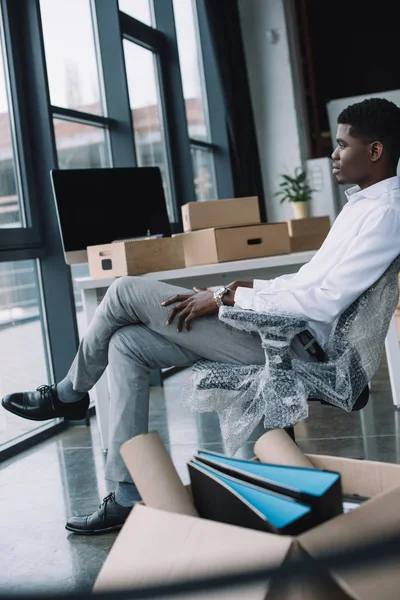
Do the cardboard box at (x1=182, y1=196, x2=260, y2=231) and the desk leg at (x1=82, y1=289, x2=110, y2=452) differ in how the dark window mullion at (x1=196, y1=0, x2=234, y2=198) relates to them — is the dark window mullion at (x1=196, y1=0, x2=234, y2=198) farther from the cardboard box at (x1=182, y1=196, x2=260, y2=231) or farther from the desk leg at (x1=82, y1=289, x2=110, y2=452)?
the desk leg at (x1=82, y1=289, x2=110, y2=452)

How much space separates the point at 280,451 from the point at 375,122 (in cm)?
123

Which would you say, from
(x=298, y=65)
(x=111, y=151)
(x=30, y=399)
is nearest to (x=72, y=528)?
(x=30, y=399)

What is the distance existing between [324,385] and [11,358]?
200cm

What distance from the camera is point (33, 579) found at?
186cm

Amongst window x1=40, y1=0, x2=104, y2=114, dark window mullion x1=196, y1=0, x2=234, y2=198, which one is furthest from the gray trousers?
dark window mullion x1=196, y1=0, x2=234, y2=198

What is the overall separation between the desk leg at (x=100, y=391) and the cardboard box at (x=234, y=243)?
41 centimetres

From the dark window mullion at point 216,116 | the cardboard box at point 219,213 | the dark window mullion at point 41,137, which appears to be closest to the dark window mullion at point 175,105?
the dark window mullion at point 216,116

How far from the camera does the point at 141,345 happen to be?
7.18 feet

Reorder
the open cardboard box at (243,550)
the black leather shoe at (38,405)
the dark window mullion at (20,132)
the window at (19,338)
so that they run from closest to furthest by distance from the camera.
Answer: the open cardboard box at (243,550)
the black leather shoe at (38,405)
the window at (19,338)
the dark window mullion at (20,132)

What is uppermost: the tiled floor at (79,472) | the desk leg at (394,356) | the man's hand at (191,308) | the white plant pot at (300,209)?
the white plant pot at (300,209)

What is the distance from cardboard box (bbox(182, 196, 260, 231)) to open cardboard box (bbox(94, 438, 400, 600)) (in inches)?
88.7

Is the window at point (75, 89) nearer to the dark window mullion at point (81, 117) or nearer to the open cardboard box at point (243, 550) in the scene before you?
the dark window mullion at point (81, 117)

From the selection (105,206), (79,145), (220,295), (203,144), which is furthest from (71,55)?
(220,295)

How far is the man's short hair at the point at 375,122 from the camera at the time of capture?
2.06m
